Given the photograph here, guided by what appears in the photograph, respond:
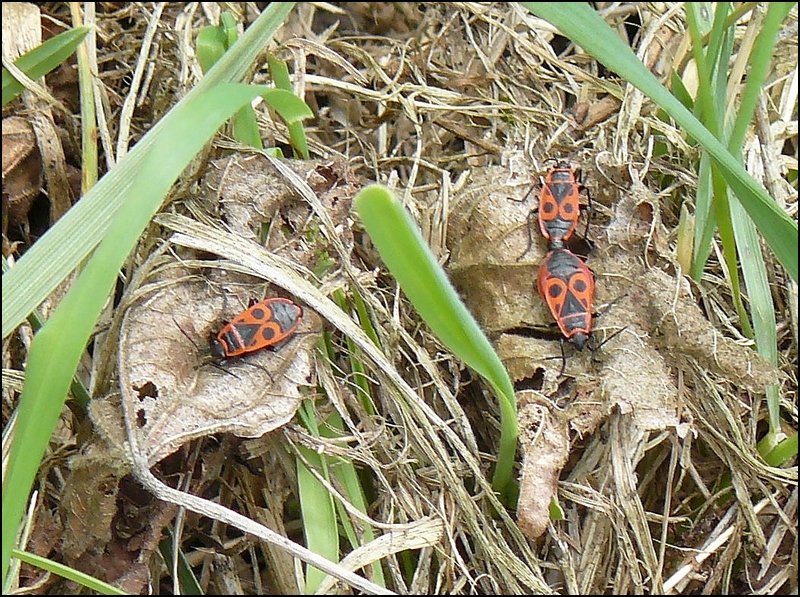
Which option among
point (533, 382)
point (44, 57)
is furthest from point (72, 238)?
point (533, 382)

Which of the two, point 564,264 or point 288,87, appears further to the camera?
point 288,87

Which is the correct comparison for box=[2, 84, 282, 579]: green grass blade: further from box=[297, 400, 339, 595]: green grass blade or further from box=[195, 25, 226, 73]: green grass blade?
box=[297, 400, 339, 595]: green grass blade

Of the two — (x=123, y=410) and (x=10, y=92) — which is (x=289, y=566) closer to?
(x=123, y=410)

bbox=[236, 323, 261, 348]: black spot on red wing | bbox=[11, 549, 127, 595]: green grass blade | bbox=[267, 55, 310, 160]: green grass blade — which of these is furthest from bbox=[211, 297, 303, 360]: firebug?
bbox=[11, 549, 127, 595]: green grass blade

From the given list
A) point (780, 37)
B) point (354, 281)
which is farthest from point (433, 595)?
point (780, 37)

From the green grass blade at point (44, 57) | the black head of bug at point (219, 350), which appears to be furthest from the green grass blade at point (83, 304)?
the green grass blade at point (44, 57)

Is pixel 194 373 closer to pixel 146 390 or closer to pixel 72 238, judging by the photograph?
pixel 146 390
